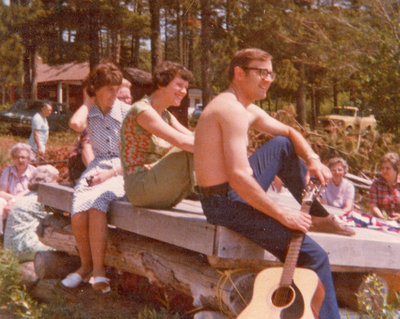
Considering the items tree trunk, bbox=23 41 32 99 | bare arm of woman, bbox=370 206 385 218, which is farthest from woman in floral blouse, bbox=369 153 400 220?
tree trunk, bbox=23 41 32 99

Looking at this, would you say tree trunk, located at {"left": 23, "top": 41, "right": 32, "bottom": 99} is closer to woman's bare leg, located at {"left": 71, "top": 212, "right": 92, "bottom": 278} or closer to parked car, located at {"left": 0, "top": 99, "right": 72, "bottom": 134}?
parked car, located at {"left": 0, "top": 99, "right": 72, "bottom": 134}

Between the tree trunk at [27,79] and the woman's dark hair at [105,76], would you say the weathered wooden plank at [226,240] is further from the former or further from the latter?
the tree trunk at [27,79]

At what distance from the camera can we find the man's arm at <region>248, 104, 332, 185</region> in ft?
12.5

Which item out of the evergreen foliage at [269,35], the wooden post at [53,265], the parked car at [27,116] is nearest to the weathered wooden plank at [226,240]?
the wooden post at [53,265]

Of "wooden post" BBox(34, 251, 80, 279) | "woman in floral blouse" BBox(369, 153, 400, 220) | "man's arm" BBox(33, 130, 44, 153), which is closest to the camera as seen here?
"wooden post" BBox(34, 251, 80, 279)

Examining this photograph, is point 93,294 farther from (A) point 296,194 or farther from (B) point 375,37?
(B) point 375,37

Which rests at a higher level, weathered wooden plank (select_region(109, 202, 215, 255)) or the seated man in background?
weathered wooden plank (select_region(109, 202, 215, 255))

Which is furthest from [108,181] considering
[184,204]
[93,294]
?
[93,294]

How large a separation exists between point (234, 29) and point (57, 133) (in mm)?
8396

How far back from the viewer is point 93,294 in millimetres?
5109

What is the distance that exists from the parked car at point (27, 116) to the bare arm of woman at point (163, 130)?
20580mm

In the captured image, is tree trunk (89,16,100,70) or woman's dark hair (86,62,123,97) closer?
woman's dark hair (86,62,123,97)

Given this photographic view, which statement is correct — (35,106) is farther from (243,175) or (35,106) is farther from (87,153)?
(243,175)

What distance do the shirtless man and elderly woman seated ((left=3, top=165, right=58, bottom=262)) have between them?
9.43ft
